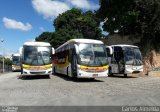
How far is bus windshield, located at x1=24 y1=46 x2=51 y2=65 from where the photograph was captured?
27938 millimetres

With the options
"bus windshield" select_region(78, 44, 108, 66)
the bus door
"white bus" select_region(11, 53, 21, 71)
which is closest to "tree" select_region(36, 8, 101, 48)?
"white bus" select_region(11, 53, 21, 71)

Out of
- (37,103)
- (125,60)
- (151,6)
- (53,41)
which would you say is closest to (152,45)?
(151,6)

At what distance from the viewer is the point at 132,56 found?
30.5 m

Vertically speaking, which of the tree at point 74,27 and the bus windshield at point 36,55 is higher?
the tree at point 74,27

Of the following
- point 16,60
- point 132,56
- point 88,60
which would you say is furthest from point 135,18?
point 16,60

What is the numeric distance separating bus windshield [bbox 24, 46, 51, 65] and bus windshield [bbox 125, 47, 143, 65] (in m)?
6.87

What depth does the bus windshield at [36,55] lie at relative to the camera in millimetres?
27938

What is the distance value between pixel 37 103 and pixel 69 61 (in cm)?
1445

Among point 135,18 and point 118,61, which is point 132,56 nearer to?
point 118,61

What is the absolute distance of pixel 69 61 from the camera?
26672 millimetres

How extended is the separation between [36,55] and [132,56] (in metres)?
8.47

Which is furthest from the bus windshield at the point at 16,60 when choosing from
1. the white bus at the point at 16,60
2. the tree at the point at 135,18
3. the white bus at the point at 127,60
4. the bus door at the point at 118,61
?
the white bus at the point at 127,60

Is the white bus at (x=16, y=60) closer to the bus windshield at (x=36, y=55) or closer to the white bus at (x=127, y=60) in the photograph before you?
the white bus at (x=127, y=60)

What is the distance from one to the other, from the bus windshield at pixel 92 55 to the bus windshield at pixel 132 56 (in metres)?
5.82
